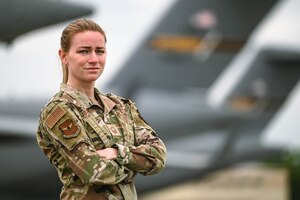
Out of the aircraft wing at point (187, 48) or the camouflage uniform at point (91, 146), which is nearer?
the camouflage uniform at point (91, 146)

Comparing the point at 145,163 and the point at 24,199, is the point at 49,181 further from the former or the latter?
the point at 145,163

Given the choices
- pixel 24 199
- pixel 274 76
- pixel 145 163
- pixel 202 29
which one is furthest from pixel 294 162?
pixel 145 163

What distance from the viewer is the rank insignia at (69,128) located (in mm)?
1512

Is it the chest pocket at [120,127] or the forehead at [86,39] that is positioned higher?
the forehead at [86,39]

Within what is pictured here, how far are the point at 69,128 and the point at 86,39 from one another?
190 mm

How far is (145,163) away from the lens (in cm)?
162

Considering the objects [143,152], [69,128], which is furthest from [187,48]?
[69,128]

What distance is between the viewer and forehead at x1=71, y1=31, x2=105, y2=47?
1.56 metres

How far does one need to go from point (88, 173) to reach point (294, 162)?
32192mm

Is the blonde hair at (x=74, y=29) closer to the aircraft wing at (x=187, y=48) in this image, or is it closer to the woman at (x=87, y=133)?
the woman at (x=87, y=133)

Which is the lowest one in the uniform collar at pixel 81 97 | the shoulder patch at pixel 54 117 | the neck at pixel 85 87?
the shoulder patch at pixel 54 117

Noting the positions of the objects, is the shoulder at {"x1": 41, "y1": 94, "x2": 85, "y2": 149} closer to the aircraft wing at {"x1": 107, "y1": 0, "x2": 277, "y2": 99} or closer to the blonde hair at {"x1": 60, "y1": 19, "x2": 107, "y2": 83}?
the blonde hair at {"x1": 60, "y1": 19, "x2": 107, "y2": 83}

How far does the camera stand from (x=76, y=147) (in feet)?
5.01

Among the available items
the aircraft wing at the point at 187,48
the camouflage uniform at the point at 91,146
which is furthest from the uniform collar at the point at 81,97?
the aircraft wing at the point at 187,48
